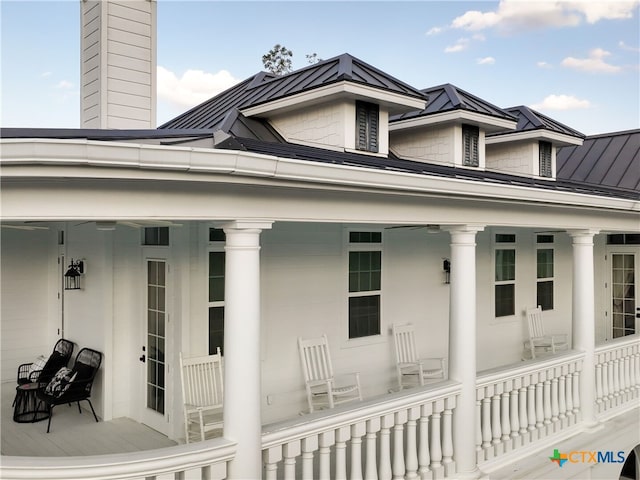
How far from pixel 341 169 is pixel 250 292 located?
107 centimetres

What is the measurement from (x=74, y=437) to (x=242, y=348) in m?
3.50

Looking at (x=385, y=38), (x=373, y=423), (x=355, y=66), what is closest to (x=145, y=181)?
(x=373, y=423)

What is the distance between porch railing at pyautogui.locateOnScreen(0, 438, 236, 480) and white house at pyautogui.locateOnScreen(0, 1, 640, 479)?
0.03m

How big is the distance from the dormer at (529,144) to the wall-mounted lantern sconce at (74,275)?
26.1 feet

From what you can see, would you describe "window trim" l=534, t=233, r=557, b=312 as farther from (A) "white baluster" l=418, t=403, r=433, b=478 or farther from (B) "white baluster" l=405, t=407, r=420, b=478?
(B) "white baluster" l=405, t=407, r=420, b=478

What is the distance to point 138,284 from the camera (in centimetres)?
641

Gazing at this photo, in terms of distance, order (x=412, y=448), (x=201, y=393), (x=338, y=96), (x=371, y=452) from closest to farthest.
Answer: (x=371, y=452), (x=412, y=448), (x=201, y=393), (x=338, y=96)

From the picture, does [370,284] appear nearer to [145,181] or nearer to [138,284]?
[138,284]

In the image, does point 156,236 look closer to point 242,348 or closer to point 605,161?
point 242,348

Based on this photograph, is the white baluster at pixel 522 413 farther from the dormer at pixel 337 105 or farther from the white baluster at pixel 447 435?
the dormer at pixel 337 105

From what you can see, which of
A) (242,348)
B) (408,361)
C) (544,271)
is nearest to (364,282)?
(408,361)

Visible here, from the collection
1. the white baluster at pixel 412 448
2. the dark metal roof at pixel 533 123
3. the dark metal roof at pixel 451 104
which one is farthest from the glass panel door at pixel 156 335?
the dark metal roof at pixel 533 123

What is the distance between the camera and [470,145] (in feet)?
29.9

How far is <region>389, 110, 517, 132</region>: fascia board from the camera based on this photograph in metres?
8.50
